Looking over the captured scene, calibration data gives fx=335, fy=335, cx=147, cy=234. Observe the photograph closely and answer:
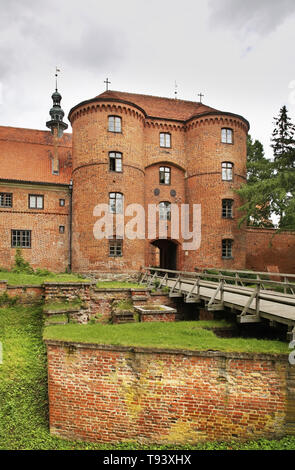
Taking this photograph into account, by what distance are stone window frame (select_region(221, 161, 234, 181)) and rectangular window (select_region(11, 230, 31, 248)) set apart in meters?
12.8

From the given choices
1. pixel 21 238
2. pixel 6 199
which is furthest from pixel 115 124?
pixel 21 238

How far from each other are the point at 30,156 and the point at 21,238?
589 cm

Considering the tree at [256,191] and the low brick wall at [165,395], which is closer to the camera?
the low brick wall at [165,395]

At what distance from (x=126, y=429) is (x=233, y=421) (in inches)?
80.8

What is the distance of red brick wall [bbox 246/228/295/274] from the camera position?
23.4 metres

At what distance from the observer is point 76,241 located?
66.0ft

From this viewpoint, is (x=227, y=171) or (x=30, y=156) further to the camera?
(x=30, y=156)

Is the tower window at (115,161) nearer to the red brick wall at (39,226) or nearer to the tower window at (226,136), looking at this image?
the red brick wall at (39,226)

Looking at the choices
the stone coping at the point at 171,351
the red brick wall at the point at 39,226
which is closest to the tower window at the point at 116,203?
the red brick wall at the point at 39,226

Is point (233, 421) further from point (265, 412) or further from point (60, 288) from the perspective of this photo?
point (60, 288)

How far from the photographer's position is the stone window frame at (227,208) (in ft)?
70.8

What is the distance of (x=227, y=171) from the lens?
21672mm

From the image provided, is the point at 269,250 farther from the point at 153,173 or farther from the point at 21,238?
the point at 21,238
